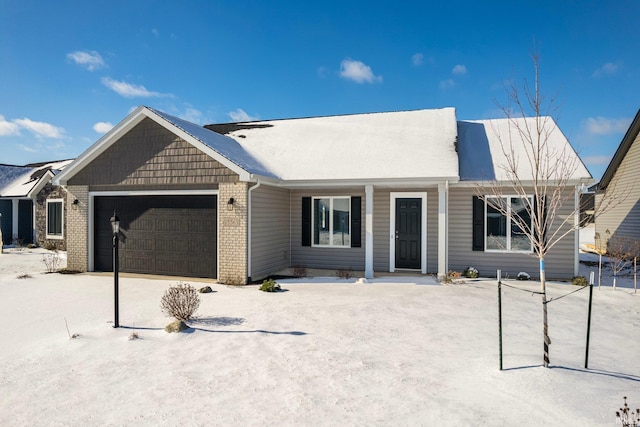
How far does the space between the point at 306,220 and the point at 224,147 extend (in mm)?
3550

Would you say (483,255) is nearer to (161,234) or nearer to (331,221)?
(331,221)

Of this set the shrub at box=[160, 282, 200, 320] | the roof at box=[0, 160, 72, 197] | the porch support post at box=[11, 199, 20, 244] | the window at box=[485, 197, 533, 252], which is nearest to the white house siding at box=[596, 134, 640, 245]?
the window at box=[485, 197, 533, 252]

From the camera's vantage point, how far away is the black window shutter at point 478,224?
10312 millimetres

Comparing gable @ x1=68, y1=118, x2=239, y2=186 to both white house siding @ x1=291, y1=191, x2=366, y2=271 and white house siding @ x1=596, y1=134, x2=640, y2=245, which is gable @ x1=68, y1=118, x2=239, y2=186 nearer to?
white house siding @ x1=291, y1=191, x2=366, y2=271

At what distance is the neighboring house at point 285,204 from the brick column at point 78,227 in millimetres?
43

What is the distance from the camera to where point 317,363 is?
4305 millimetres

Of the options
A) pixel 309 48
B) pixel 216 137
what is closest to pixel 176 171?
pixel 216 137

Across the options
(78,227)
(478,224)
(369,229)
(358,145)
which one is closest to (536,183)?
(369,229)

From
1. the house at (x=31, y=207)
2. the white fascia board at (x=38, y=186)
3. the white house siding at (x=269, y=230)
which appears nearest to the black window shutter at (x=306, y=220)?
the white house siding at (x=269, y=230)

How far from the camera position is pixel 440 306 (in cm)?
709

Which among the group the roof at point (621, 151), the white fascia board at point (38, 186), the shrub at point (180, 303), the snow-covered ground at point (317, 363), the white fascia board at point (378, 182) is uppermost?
the roof at point (621, 151)

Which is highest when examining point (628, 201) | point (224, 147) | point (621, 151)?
point (621, 151)

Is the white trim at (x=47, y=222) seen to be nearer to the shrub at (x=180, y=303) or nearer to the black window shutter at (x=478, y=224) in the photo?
the shrub at (x=180, y=303)

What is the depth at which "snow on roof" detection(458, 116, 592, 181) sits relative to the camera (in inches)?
386
